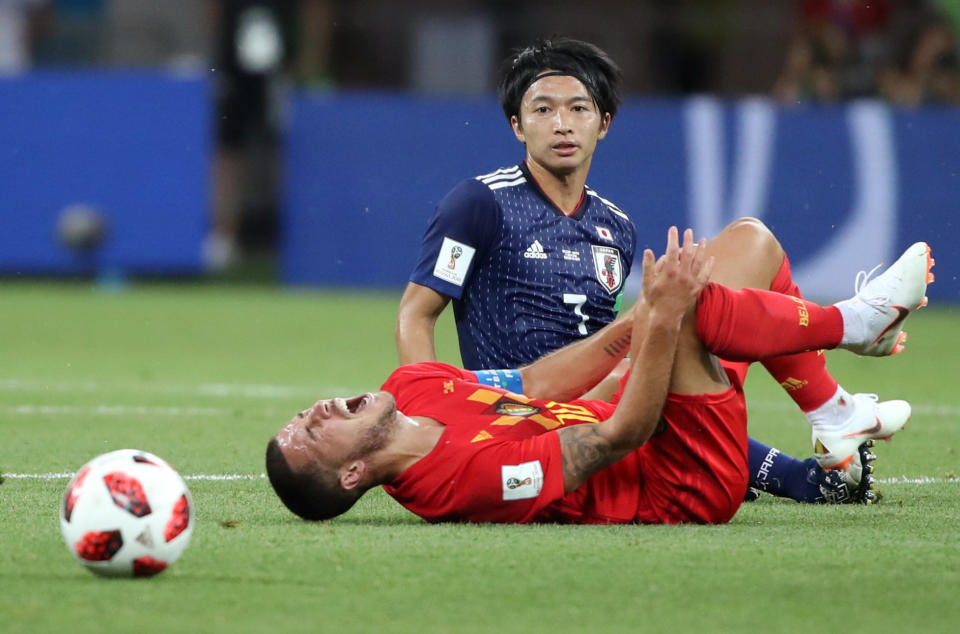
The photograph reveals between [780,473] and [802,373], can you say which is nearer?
[802,373]

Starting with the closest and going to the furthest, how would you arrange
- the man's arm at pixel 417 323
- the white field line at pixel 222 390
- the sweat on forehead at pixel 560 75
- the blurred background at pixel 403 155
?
the man's arm at pixel 417 323, the sweat on forehead at pixel 560 75, the white field line at pixel 222 390, the blurred background at pixel 403 155

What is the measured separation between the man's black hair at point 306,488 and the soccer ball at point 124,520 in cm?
51

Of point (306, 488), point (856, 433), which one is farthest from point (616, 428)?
point (856, 433)

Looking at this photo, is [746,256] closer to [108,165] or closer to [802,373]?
[802,373]

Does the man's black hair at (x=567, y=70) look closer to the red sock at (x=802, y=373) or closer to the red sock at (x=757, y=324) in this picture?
the red sock at (x=802, y=373)

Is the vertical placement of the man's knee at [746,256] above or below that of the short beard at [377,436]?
above

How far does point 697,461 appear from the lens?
482cm

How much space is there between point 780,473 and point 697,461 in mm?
874

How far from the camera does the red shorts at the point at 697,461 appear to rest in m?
4.77

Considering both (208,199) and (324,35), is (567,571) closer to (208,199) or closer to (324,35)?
(208,199)

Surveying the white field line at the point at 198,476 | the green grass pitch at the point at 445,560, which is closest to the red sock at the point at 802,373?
the green grass pitch at the point at 445,560

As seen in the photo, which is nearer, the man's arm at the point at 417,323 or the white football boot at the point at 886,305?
the white football boot at the point at 886,305

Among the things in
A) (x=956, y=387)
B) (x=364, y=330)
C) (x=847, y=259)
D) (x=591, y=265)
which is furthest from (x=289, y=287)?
(x=591, y=265)

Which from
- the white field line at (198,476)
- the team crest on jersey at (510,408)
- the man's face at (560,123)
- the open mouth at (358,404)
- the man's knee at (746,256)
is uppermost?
the man's face at (560,123)
